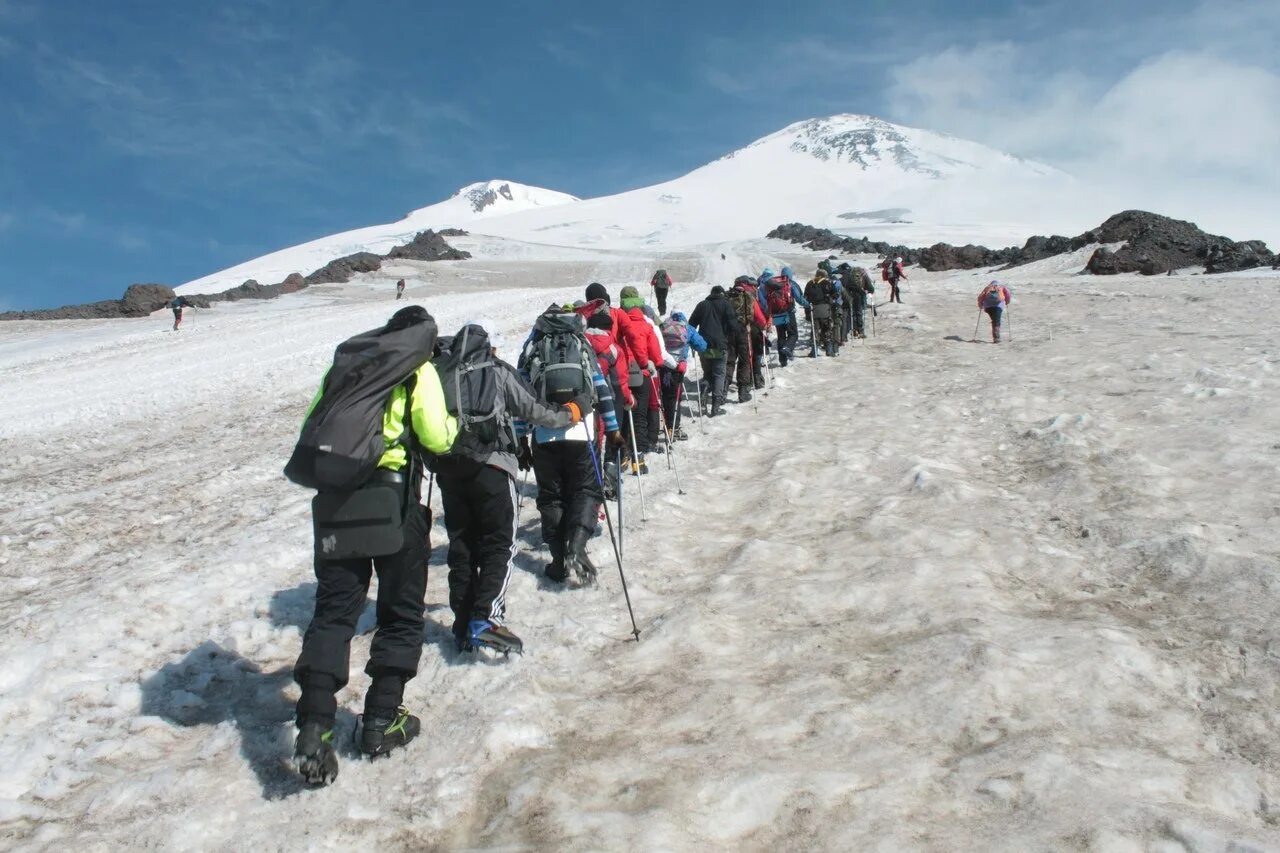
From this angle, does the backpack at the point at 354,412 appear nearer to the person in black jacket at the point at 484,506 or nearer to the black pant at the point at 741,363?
the person in black jacket at the point at 484,506

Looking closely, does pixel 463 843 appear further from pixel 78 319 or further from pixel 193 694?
pixel 78 319

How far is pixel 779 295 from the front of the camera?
15.8m

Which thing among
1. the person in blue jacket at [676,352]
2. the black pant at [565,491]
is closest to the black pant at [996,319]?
the person in blue jacket at [676,352]

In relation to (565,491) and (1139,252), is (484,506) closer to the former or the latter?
(565,491)

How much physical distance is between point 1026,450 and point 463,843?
7.57 metres

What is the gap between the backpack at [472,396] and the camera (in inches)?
186

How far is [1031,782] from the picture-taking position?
11.2 feet

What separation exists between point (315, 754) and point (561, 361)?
11.0 ft

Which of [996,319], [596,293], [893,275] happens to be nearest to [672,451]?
[596,293]

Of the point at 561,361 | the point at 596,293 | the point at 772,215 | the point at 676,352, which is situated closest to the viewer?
the point at 561,361

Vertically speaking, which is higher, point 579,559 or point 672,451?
point 579,559

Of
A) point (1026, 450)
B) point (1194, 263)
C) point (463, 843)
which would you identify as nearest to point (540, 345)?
point (463, 843)

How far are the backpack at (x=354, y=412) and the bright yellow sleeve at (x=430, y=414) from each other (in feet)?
0.45

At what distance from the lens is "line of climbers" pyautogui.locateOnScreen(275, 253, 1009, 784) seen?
3.87 m
